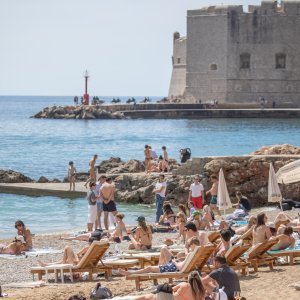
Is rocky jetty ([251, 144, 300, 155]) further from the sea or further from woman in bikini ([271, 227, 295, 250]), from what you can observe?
woman in bikini ([271, 227, 295, 250])

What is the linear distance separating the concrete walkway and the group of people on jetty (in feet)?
14.9

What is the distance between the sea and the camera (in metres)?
20.1

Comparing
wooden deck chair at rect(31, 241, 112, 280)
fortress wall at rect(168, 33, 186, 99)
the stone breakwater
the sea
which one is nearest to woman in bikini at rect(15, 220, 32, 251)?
wooden deck chair at rect(31, 241, 112, 280)

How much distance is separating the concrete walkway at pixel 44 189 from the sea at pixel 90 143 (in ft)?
0.82

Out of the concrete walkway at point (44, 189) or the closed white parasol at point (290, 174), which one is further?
the concrete walkway at point (44, 189)

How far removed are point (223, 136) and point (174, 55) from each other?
12.8m

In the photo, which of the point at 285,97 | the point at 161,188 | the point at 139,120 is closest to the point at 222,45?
the point at 285,97

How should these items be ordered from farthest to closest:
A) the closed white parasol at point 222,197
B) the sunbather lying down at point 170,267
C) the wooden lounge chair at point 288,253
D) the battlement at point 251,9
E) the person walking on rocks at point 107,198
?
the battlement at point 251,9, the closed white parasol at point 222,197, the person walking on rocks at point 107,198, the wooden lounge chair at point 288,253, the sunbather lying down at point 170,267

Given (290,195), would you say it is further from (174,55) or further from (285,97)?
(174,55)

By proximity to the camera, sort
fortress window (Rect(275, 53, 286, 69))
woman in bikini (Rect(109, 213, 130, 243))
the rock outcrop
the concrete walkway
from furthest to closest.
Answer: fortress window (Rect(275, 53, 286, 69)), the rock outcrop, the concrete walkway, woman in bikini (Rect(109, 213, 130, 243))

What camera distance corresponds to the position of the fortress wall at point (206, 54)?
59.2 metres

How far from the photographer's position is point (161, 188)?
16.6m

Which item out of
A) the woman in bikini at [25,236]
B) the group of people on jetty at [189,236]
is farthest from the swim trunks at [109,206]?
the woman in bikini at [25,236]

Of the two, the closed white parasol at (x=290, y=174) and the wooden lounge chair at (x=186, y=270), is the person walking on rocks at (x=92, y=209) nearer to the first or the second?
the closed white parasol at (x=290, y=174)
